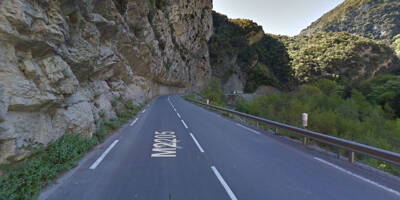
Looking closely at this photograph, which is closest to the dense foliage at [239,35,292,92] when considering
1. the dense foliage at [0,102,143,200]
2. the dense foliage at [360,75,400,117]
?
the dense foliage at [360,75,400,117]

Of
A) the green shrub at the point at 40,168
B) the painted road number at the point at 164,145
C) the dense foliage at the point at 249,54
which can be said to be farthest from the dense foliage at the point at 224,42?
the green shrub at the point at 40,168

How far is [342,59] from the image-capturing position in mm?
83000

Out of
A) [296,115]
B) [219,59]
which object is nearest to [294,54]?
[219,59]

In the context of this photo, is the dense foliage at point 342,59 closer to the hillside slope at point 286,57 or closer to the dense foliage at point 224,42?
the hillside slope at point 286,57

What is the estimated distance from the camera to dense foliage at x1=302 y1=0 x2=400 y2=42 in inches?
4124

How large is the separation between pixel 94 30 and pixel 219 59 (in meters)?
80.6

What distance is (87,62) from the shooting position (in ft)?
24.5

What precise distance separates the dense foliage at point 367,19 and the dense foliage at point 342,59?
34.2m

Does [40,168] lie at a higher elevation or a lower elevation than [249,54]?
lower

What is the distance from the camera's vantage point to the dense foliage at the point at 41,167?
2.98m

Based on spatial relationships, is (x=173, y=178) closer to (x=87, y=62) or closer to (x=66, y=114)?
A: (x=66, y=114)

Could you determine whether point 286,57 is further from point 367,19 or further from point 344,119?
point 344,119

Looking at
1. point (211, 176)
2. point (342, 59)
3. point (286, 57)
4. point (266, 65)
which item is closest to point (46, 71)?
point (211, 176)

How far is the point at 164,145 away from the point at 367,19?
546ft
